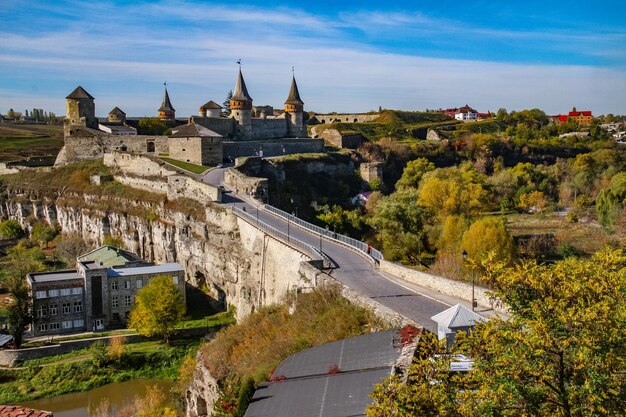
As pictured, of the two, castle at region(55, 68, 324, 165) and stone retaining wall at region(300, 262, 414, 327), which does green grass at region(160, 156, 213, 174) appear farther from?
stone retaining wall at region(300, 262, 414, 327)

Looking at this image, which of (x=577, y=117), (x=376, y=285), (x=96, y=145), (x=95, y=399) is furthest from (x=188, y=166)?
(x=577, y=117)

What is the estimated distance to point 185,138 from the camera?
1924 inches

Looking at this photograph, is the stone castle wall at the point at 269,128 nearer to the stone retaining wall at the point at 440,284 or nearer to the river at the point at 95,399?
the river at the point at 95,399

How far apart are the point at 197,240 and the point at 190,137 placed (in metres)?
12.8

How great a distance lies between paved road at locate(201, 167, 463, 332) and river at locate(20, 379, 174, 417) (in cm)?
1051

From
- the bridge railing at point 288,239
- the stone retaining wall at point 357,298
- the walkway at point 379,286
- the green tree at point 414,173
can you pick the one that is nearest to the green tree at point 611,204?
the green tree at point 414,173

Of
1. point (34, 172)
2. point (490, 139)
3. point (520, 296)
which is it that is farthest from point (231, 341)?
point (490, 139)

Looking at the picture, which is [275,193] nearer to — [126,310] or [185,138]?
[185,138]

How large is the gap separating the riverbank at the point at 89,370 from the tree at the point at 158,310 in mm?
1107

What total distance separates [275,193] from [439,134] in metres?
47.1

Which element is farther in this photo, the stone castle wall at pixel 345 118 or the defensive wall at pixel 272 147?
the stone castle wall at pixel 345 118

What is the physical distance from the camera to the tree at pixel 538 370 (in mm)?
8031

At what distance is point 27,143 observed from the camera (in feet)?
306

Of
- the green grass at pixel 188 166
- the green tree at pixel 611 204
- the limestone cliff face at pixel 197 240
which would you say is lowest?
the limestone cliff face at pixel 197 240
